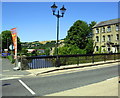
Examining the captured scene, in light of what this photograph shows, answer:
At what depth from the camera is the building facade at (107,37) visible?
39.3m

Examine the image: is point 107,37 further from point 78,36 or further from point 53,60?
point 53,60

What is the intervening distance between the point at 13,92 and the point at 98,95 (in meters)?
3.81

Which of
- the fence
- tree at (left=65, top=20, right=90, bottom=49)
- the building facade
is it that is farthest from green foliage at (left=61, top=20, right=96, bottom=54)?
the fence

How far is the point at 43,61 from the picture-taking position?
44.2 feet

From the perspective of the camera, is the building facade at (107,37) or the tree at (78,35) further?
the tree at (78,35)

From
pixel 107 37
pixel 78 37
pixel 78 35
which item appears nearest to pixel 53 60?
pixel 107 37

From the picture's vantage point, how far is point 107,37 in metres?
42.4

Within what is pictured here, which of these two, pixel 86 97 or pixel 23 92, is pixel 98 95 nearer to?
pixel 86 97

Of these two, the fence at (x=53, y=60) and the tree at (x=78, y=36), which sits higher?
the tree at (x=78, y=36)

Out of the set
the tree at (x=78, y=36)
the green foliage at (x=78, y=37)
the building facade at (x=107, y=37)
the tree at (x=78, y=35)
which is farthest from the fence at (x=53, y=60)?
the tree at (x=78, y=35)

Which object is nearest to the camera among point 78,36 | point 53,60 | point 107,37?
point 53,60

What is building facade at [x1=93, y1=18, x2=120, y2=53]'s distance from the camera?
3935 cm

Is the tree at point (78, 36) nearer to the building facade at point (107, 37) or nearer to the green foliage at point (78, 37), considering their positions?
the green foliage at point (78, 37)

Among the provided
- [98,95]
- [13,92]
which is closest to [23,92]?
[13,92]
